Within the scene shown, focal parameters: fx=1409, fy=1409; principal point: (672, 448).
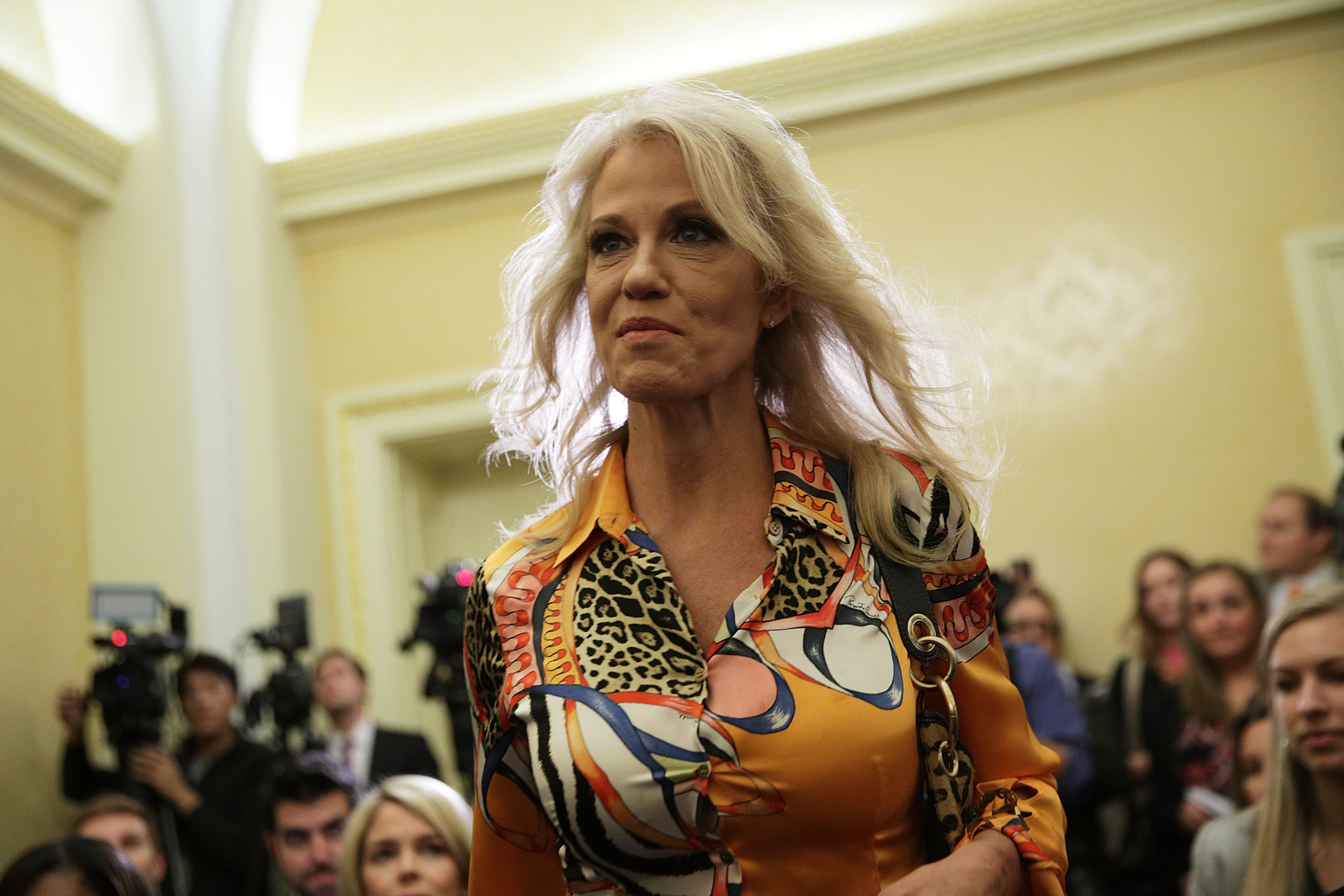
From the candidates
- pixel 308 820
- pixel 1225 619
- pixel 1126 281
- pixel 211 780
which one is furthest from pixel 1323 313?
pixel 211 780

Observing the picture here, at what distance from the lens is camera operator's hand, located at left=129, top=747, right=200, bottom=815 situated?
440 cm

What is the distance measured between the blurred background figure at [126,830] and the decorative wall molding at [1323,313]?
14.6ft

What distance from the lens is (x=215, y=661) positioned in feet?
15.3

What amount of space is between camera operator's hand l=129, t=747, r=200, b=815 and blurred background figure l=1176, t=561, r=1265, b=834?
2.94 metres

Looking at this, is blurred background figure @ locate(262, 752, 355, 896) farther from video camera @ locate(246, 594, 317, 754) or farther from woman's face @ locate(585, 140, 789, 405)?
woman's face @ locate(585, 140, 789, 405)

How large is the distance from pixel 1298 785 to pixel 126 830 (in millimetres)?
3000

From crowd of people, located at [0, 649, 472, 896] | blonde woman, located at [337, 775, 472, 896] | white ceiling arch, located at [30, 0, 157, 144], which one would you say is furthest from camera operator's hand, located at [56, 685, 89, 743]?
blonde woman, located at [337, 775, 472, 896]

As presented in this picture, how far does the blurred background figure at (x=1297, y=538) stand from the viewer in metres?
4.55

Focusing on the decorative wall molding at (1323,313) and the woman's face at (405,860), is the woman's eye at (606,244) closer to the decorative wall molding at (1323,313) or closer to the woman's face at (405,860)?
the woman's face at (405,860)

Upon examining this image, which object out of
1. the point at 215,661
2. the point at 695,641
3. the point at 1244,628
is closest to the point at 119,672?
the point at 215,661

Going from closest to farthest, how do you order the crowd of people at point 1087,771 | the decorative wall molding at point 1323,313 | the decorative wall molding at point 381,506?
the crowd of people at point 1087,771 → the decorative wall molding at point 1323,313 → the decorative wall molding at point 381,506

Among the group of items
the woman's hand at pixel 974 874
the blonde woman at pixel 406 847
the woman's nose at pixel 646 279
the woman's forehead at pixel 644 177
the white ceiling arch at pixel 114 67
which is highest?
the white ceiling arch at pixel 114 67

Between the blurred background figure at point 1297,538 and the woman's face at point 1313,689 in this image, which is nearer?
the woman's face at point 1313,689

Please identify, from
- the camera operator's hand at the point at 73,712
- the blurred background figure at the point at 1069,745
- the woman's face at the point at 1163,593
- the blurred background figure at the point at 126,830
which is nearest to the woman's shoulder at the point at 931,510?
the blurred background figure at the point at 1069,745
